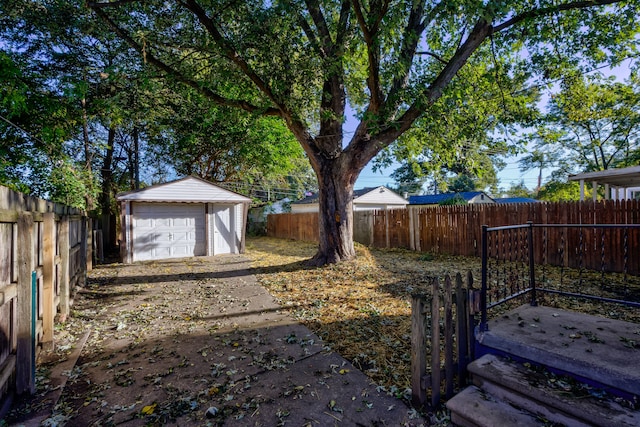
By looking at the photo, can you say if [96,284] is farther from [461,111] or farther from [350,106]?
[461,111]

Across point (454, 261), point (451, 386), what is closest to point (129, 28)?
point (451, 386)

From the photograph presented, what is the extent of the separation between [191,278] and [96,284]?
1915 millimetres

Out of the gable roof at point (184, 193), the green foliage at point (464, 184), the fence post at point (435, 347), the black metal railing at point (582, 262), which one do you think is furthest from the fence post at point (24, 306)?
the green foliage at point (464, 184)

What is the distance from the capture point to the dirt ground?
2.16 m

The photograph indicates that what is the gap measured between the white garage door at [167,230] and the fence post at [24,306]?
8.41 metres

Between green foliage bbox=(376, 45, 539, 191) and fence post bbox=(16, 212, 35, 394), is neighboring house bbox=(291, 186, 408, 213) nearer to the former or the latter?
green foliage bbox=(376, 45, 539, 191)

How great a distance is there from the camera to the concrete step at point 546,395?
64.2 inches

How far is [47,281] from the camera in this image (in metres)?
3.14

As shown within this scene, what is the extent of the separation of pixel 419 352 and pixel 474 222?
757 centimetres

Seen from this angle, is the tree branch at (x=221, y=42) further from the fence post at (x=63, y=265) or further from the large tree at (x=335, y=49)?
the fence post at (x=63, y=265)

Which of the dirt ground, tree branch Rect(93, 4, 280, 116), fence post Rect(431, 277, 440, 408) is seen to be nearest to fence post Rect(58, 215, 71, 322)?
the dirt ground

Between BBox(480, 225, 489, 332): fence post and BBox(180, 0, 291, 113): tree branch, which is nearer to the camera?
BBox(480, 225, 489, 332): fence post

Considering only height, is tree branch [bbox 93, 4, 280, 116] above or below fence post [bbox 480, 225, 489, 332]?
above

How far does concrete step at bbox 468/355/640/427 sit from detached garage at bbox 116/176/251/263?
33.7 feet
